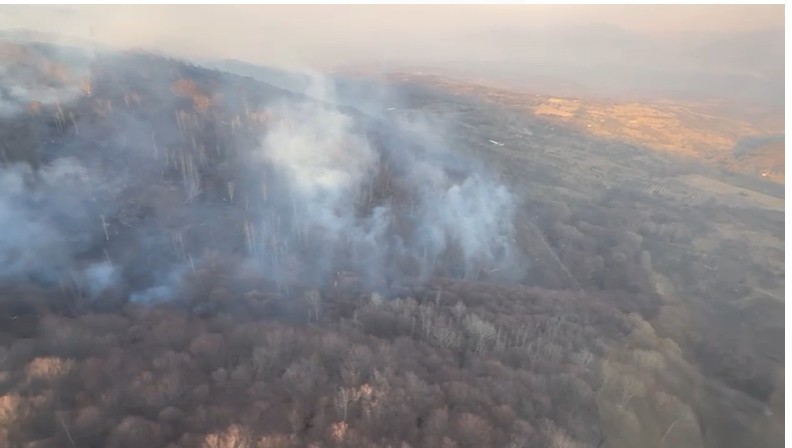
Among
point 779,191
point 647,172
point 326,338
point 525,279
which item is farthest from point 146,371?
point 779,191

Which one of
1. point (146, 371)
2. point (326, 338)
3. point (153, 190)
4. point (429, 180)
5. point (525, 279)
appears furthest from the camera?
point (429, 180)

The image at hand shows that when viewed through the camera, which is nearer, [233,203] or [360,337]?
[360,337]

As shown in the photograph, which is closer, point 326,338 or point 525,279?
point 326,338

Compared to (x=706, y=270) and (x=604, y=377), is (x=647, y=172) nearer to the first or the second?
(x=706, y=270)

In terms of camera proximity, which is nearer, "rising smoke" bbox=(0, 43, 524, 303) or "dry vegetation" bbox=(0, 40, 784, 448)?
"dry vegetation" bbox=(0, 40, 784, 448)

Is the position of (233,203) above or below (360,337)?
above

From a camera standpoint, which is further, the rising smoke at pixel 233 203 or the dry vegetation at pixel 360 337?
the rising smoke at pixel 233 203

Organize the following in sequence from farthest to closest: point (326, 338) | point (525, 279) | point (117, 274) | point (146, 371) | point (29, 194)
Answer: point (525, 279), point (29, 194), point (117, 274), point (326, 338), point (146, 371)

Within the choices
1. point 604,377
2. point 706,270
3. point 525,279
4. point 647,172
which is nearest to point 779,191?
point 647,172

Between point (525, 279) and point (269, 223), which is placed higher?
point (269, 223)

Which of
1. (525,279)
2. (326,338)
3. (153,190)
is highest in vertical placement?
(153,190)
